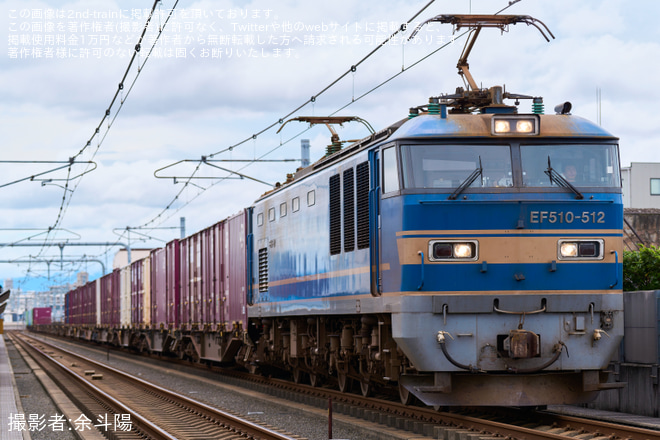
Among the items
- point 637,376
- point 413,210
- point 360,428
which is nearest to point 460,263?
point 413,210

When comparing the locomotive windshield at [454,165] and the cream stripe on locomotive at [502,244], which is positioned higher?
the locomotive windshield at [454,165]

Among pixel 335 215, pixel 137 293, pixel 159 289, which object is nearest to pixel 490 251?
pixel 335 215

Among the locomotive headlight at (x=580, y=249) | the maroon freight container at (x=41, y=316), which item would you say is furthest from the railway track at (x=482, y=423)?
the maroon freight container at (x=41, y=316)

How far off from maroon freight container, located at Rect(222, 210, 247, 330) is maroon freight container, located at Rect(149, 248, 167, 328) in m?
11.4

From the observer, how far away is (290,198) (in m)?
18.3

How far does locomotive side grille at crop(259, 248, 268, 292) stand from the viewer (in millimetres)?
20141

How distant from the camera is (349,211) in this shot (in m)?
14.7

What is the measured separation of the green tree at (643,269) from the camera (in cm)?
1736

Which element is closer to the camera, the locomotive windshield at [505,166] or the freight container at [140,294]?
the locomotive windshield at [505,166]

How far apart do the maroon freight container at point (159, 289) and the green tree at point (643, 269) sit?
69.4 ft

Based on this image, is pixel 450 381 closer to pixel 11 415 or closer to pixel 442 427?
pixel 442 427

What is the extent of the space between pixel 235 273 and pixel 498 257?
39.7 feet

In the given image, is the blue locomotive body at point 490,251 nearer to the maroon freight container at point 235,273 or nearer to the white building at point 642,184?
the maroon freight container at point 235,273

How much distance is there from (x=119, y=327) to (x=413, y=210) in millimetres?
39661
